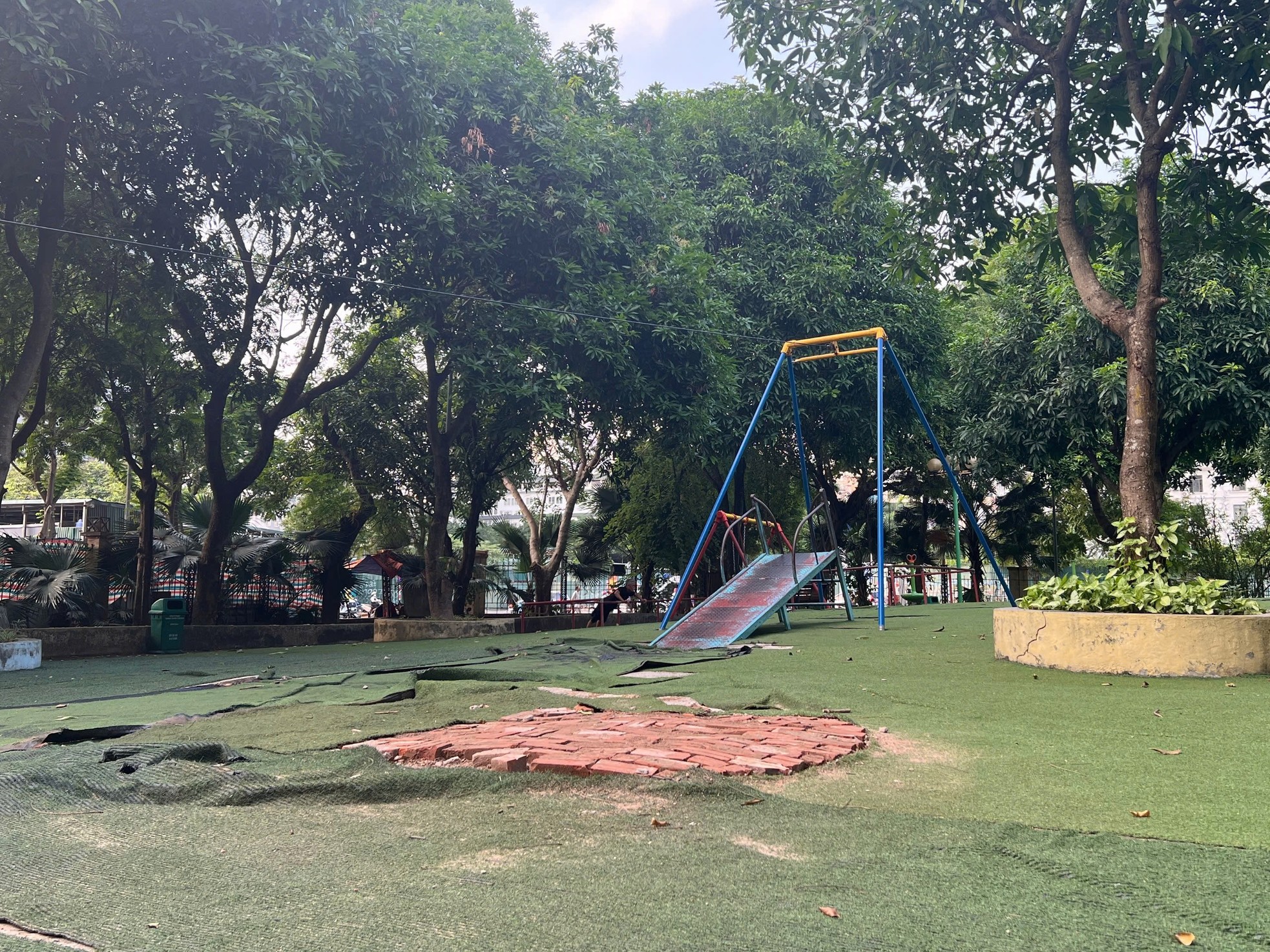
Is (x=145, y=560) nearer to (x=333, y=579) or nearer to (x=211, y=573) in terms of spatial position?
(x=211, y=573)

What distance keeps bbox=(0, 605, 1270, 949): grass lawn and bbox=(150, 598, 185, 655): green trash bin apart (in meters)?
8.25

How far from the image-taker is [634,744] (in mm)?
4059

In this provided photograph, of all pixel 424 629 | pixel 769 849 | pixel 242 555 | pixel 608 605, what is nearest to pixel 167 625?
pixel 242 555

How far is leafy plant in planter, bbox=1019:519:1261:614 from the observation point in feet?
22.7

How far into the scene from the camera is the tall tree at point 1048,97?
8.02 metres

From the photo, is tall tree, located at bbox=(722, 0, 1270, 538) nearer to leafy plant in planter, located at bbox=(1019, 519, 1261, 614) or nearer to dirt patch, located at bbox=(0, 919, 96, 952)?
leafy plant in planter, located at bbox=(1019, 519, 1261, 614)

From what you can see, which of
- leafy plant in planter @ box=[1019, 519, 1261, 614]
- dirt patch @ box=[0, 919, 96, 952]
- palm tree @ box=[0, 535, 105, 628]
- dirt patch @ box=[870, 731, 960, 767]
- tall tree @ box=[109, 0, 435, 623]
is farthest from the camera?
palm tree @ box=[0, 535, 105, 628]

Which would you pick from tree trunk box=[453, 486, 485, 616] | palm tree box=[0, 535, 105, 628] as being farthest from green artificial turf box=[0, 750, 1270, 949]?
tree trunk box=[453, 486, 485, 616]

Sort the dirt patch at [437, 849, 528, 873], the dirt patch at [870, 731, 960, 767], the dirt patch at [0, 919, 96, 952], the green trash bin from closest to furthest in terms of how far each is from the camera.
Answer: the dirt patch at [0, 919, 96, 952] → the dirt patch at [437, 849, 528, 873] → the dirt patch at [870, 731, 960, 767] → the green trash bin

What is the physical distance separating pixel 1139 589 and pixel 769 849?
542 centimetres

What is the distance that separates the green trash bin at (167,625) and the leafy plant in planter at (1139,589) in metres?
10.7

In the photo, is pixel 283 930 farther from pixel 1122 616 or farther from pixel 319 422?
pixel 319 422

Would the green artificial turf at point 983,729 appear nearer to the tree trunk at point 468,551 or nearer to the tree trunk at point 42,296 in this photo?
the tree trunk at point 42,296

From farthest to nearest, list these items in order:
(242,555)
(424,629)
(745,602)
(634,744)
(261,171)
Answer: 1. (242,555)
2. (424,629)
3. (745,602)
4. (261,171)
5. (634,744)
